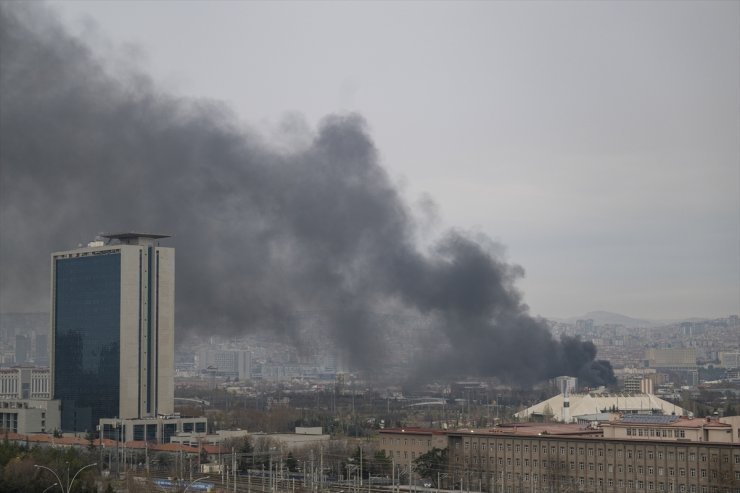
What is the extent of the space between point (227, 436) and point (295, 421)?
18.2 metres

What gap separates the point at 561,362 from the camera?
371ft

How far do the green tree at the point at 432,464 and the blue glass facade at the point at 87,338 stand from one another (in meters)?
28.7

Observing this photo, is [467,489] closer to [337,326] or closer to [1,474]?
[1,474]

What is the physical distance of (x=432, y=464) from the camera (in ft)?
173

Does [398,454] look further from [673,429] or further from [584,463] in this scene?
[673,429]

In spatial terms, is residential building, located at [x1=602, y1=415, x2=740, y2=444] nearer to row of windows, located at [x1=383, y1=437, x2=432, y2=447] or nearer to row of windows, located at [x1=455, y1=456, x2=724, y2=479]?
row of windows, located at [x1=455, y1=456, x2=724, y2=479]

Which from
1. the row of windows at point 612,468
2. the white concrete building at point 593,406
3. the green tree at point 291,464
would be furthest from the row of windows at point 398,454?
the white concrete building at point 593,406

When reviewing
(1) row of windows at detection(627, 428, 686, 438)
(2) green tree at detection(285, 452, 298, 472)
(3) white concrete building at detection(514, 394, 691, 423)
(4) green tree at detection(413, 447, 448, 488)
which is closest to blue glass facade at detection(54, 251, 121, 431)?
(2) green tree at detection(285, 452, 298, 472)

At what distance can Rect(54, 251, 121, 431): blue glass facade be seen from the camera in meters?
76.8

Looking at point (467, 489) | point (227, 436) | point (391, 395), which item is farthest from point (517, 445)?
point (391, 395)

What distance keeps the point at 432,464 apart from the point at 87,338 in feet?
110

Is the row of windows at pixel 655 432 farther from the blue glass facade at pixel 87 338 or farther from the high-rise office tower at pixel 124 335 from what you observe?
the blue glass facade at pixel 87 338

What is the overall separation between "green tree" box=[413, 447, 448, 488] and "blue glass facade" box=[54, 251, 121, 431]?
28737 millimetres

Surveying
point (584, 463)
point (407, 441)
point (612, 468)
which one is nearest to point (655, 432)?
point (612, 468)
